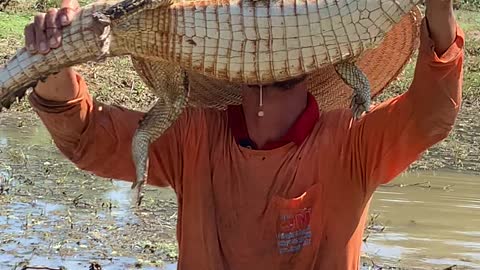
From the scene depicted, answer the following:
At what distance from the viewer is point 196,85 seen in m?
2.85

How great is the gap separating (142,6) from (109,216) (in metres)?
3.98

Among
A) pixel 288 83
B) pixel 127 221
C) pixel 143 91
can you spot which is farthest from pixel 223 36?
pixel 143 91

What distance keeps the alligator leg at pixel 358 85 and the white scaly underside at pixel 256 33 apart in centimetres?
13

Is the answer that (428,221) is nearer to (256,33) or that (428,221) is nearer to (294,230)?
(294,230)

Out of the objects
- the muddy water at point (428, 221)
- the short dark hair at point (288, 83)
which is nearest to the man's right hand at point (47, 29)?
the short dark hair at point (288, 83)

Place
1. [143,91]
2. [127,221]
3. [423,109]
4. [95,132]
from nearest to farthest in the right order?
[423,109] → [95,132] → [127,221] → [143,91]

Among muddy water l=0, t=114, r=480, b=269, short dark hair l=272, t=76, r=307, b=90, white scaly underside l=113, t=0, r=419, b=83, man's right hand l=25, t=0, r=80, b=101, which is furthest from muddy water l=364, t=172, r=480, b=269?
man's right hand l=25, t=0, r=80, b=101

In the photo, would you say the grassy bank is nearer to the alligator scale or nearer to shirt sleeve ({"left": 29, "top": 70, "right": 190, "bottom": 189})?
shirt sleeve ({"left": 29, "top": 70, "right": 190, "bottom": 189})

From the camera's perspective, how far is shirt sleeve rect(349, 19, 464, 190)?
99.3 inches

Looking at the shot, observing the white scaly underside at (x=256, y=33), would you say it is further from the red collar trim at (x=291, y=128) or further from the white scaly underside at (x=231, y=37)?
the red collar trim at (x=291, y=128)

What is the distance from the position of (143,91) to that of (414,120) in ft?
26.9

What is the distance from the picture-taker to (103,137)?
2.85 meters

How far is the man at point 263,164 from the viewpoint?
108 inches

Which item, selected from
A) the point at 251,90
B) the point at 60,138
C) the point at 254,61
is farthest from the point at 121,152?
the point at 254,61
